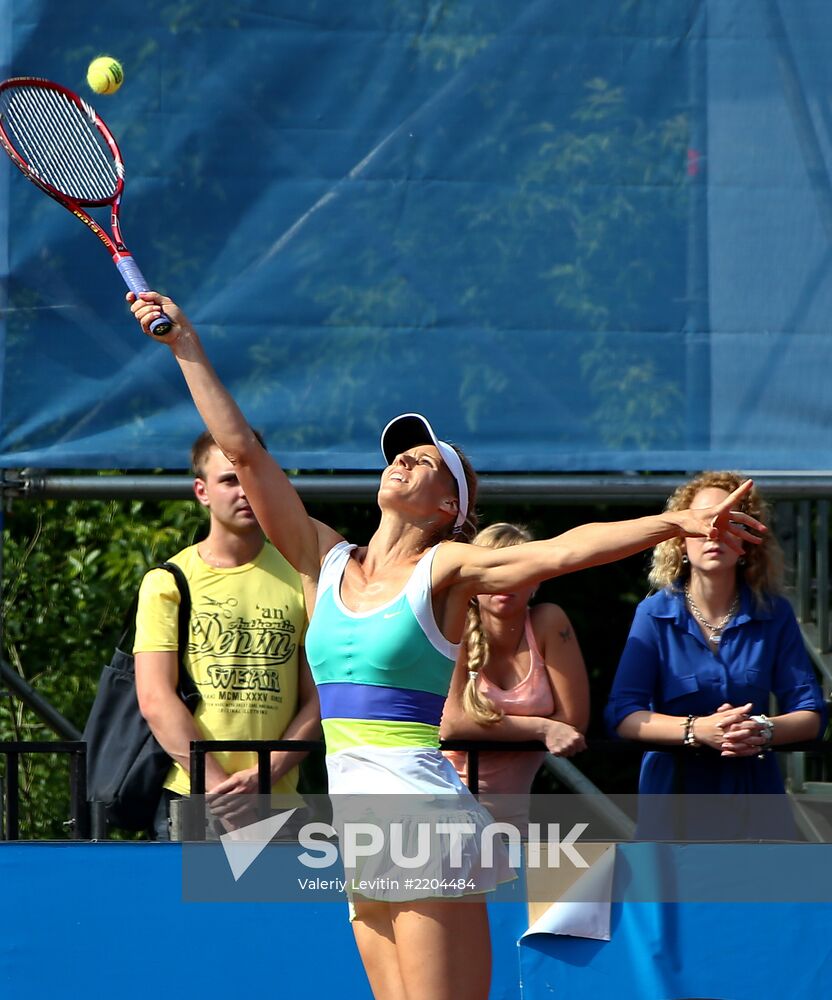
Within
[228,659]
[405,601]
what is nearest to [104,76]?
[228,659]

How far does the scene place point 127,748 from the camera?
3.95 metres

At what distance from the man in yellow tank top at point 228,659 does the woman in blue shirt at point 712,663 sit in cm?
83

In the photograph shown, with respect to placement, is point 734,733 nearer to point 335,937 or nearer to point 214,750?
point 335,937

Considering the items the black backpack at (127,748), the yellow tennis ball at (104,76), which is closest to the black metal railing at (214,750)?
the black backpack at (127,748)

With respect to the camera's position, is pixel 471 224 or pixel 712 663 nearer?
pixel 712 663

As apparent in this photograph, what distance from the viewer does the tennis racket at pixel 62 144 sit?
376 cm

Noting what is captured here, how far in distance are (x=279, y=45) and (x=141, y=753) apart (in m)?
2.04

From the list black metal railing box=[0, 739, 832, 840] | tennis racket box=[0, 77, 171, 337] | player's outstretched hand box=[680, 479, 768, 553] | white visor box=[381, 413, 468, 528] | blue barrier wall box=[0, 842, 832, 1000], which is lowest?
blue barrier wall box=[0, 842, 832, 1000]

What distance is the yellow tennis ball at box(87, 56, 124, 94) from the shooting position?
4.16 meters

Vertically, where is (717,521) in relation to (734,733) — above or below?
above

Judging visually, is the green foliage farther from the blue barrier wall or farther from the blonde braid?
the blue barrier wall

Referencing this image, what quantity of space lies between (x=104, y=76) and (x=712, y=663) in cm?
224

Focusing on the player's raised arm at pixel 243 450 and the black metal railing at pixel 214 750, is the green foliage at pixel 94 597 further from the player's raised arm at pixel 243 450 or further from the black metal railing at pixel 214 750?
the player's raised arm at pixel 243 450

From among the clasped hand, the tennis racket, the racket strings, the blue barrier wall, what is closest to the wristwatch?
the clasped hand
